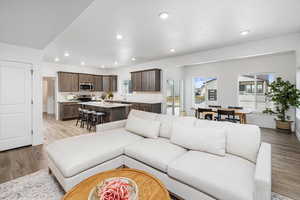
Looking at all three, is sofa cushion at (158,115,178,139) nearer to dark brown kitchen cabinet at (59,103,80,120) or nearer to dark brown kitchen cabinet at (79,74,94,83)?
dark brown kitchen cabinet at (59,103,80,120)

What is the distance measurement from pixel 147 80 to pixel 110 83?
312 cm

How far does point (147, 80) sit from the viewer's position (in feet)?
22.8

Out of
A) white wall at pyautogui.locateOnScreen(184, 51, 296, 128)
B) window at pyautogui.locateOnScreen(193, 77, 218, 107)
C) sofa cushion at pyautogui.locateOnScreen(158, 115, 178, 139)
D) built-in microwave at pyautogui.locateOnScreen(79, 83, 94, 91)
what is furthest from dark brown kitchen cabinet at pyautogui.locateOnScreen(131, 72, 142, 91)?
sofa cushion at pyautogui.locateOnScreen(158, 115, 178, 139)

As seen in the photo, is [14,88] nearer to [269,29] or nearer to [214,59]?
[214,59]

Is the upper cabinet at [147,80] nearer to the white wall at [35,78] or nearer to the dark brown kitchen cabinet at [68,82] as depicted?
the dark brown kitchen cabinet at [68,82]

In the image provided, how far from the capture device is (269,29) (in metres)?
3.62

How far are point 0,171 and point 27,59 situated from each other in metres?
2.47

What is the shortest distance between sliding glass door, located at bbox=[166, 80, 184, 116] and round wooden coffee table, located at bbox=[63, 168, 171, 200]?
17.5 ft

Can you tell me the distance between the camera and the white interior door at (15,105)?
321cm

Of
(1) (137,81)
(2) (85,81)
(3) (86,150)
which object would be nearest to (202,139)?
(3) (86,150)

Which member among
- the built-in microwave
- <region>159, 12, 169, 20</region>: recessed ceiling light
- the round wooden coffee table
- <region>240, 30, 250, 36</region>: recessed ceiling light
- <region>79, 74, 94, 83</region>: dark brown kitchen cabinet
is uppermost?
<region>240, 30, 250, 36</region>: recessed ceiling light

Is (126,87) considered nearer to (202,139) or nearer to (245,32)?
(245,32)

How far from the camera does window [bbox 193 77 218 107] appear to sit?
250 inches

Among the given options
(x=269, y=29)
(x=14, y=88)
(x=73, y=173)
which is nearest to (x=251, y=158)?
(x=73, y=173)
